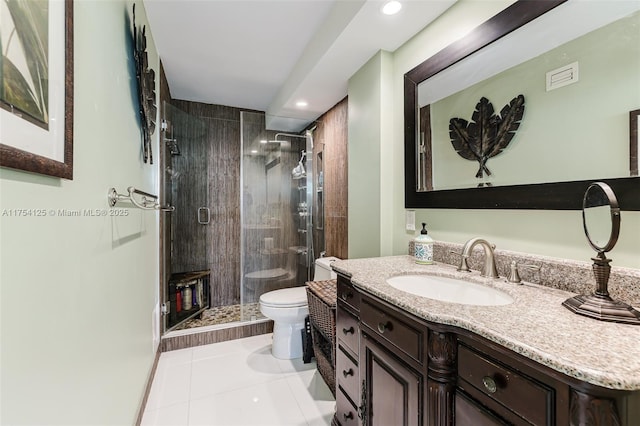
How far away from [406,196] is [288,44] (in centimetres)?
144

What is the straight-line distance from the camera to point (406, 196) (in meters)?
1.73

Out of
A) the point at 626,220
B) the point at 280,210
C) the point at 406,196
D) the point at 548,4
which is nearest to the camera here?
the point at 626,220

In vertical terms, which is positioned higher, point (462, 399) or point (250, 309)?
point (462, 399)

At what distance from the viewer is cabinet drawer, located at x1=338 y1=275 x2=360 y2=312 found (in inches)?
48.7

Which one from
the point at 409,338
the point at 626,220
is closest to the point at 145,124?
the point at 409,338

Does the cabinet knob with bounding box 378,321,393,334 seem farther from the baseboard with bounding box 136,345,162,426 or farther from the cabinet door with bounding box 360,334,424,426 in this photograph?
the baseboard with bounding box 136,345,162,426

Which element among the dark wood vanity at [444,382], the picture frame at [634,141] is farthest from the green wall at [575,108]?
the dark wood vanity at [444,382]

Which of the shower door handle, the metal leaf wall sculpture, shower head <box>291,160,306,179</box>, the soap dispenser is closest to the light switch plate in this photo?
the soap dispenser

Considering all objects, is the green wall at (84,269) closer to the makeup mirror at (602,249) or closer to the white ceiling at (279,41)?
the white ceiling at (279,41)

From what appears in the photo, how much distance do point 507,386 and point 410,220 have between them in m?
1.15

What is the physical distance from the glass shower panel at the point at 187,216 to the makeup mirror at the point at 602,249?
9.50ft

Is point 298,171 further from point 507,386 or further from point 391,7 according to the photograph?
point 507,386

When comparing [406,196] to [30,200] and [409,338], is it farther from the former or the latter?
[30,200]

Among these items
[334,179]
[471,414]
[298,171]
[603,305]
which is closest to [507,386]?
[471,414]
